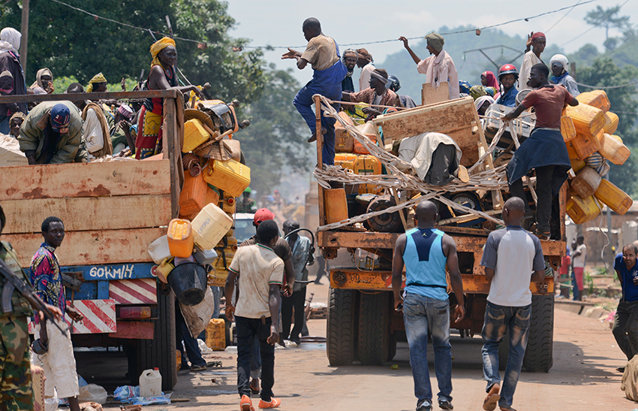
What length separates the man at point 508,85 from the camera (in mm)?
12461

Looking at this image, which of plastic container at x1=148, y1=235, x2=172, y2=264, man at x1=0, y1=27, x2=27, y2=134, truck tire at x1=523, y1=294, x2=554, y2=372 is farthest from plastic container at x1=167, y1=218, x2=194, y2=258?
man at x1=0, y1=27, x2=27, y2=134

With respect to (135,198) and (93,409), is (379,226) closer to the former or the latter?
(135,198)

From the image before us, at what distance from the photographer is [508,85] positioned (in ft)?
41.2

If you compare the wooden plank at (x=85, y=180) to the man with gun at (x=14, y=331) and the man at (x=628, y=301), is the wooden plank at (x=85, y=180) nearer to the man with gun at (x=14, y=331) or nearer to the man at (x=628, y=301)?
the man with gun at (x=14, y=331)

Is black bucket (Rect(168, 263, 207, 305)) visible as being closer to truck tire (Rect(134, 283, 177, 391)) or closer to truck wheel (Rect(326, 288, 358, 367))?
truck tire (Rect(134, 283, 177, 391))

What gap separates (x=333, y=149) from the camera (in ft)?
36.3

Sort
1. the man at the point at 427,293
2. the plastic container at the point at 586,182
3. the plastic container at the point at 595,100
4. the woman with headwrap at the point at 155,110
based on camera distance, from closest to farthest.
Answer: the man at the point at 427,293
the woman with headwrap at the point at 155,110
the plastic container at the point at 586,182
the plastic container at the point at 595,100

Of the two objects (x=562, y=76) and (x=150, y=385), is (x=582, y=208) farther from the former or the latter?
(x=150, y=385)

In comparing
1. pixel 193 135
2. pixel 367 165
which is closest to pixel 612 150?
pixel 367 165

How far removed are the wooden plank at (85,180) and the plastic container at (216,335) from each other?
492cm

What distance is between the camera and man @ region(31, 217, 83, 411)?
25.2ft

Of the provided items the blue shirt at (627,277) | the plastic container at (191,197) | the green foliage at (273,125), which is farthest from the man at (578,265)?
the green foliage at (273,125)

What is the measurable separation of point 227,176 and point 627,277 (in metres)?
4.79

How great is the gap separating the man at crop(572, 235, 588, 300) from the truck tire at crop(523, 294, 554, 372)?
14129 mm
